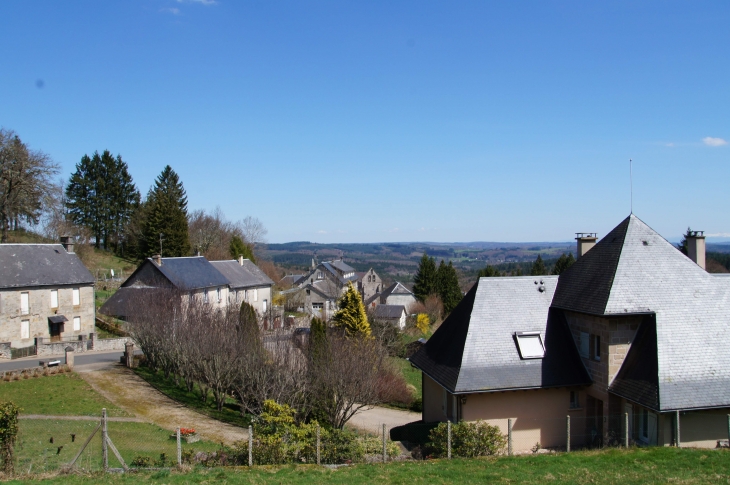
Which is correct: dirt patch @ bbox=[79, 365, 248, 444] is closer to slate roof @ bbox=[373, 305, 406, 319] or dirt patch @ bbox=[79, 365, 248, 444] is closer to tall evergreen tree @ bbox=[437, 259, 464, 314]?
slate roof @ bbox=[373, 305, 406, 319]

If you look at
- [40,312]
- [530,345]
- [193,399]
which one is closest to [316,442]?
[530,345]

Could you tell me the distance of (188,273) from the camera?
4356cm

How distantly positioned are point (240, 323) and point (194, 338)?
7.89 feet

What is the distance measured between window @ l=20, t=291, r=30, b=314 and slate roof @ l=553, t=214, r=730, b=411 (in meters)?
34.1

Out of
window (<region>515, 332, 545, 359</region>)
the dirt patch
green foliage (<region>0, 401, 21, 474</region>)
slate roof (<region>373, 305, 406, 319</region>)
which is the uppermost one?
window (<region>515, 332, 545, 359</region>)

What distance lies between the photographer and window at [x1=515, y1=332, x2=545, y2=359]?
19047 millimetres

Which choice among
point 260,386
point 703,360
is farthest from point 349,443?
point 703,360

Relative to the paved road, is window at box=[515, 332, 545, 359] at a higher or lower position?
higher

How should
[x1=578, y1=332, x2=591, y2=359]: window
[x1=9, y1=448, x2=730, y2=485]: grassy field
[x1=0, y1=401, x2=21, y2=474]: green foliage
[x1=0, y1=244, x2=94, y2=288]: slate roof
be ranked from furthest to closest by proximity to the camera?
[x1=0, y1=244, x2=94, y2=288]: slate roof → [x1=578, y1=332, x2=591, y2=359]: window → [x1=0, y1=401, x2=21, y2=474]: green foliage → [x1=9, y1=448, x2=730, y2=485]: grassy field

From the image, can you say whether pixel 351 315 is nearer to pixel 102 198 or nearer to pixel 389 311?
pixel 389 311

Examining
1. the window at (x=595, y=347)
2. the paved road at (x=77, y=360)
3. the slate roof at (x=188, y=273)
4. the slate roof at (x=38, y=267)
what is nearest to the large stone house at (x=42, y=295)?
the slate roof at (x=38, y=267)

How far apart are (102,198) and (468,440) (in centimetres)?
7194

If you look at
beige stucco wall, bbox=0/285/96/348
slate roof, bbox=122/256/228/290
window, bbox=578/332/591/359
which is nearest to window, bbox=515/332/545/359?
window, bbox=578/332/591/359

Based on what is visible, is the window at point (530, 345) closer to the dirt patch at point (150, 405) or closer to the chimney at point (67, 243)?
the dirt patch at point (150, 405)
